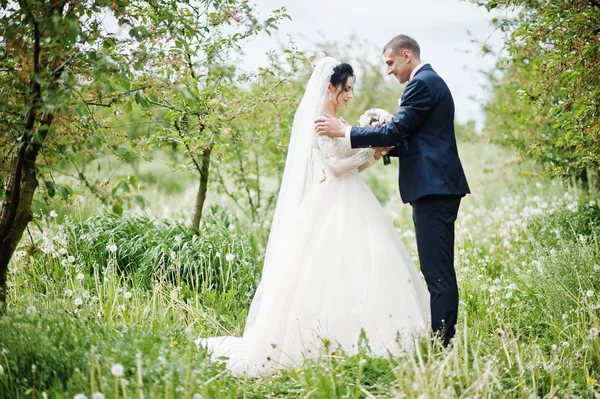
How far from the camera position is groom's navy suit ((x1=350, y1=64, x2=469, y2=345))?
4.90 meters

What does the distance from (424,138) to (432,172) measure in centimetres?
30

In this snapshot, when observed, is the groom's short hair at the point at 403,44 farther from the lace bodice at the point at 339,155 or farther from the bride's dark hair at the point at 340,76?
the lace bodice at the point at 339,155

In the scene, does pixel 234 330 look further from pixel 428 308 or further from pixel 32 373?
pixel 32 373

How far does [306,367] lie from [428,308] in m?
1.40

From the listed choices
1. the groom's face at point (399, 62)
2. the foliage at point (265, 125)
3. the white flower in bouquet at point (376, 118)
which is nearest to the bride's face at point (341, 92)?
the white flower in bouquet at point (376, 118)

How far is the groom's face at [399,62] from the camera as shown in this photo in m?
5.25

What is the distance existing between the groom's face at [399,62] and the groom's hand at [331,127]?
0.66 metres

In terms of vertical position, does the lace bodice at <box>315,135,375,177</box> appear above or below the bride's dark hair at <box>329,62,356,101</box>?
below

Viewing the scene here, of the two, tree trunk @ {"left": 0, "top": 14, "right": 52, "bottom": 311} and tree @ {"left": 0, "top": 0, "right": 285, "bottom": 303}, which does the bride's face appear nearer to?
tree @ {"left": 0, "top": 0, "right": 285, "bottom": 303}

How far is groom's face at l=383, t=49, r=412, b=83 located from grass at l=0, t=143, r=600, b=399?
2132mm

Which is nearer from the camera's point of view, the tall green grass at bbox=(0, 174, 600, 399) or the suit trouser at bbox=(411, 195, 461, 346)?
the tall green grass at bbox=(0, 174, 600, 399)

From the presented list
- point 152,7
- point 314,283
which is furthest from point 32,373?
point 152,7

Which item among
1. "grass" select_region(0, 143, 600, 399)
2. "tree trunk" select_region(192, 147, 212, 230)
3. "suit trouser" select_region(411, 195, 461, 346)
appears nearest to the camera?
"grass" select_region(0, 143, 600, 399)

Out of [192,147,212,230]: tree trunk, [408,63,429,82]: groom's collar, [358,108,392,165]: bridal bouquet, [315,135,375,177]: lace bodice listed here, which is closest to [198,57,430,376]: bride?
[315,135,375,177]: lace bodice
